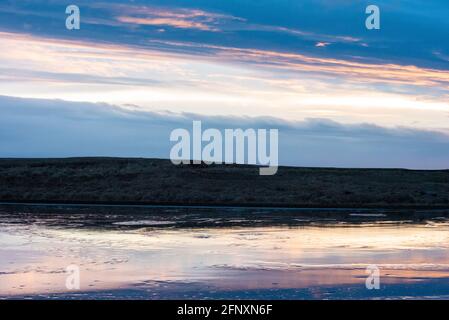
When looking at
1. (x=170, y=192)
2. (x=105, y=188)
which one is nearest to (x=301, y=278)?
(x=170, y=192)

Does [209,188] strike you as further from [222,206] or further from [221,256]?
[221,256]

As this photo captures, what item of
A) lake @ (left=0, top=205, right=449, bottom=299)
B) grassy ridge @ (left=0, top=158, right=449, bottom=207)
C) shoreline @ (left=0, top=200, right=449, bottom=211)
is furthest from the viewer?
grassy ridge @ (left=0, top=158, right=449, bottom=207)

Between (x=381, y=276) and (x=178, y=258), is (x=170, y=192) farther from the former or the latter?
(x=381, y=276)

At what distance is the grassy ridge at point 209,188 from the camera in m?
48.7

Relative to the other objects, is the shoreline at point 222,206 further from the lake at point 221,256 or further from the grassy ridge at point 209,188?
the lake at point 221,256

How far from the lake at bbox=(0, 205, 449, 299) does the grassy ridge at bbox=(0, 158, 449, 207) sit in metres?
13.9

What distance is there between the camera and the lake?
1512 cm

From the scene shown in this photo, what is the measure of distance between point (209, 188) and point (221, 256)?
32455 mm

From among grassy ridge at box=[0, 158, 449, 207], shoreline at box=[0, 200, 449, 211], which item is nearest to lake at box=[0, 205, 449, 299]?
shoreline at box=[0, 200, 449, 211]

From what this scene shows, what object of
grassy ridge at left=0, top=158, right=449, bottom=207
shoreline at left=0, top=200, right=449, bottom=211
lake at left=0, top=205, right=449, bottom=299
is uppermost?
grassy ridge at left=0, top=158, right=449, bottom=207

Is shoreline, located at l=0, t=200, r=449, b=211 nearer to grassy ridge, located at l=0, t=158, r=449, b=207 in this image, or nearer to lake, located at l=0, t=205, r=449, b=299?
grassy ridge, located at l=0, t=158, r=449, b=207

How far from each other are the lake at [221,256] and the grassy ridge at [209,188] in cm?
1391
